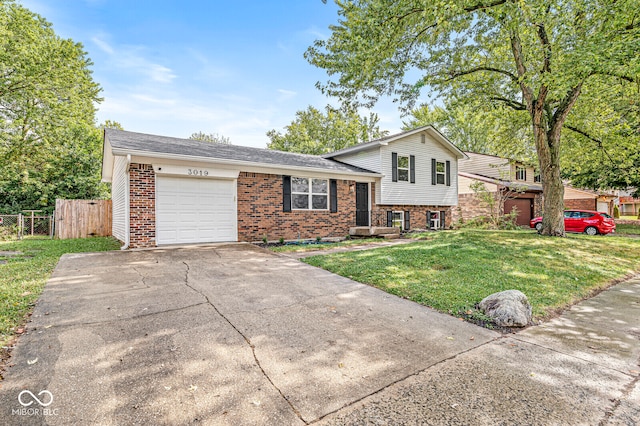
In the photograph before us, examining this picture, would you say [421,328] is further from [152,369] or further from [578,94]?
[578,94]

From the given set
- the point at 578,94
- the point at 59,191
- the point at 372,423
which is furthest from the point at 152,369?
the point at 59,191

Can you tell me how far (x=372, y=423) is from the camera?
2006mm

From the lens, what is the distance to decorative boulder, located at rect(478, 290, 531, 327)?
3.92 m

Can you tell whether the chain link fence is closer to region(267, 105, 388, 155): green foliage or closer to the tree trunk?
region(267, 105, 388, 155): green foliage

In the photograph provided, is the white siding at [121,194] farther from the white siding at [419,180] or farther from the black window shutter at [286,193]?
the white siding at [419,180]

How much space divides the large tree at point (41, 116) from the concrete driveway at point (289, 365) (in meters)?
15.6

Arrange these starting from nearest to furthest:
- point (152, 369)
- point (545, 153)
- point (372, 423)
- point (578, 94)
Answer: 1. point (372, 423)
2. point (152, 369)
3. point (578, 94)
4. point (545, 153)

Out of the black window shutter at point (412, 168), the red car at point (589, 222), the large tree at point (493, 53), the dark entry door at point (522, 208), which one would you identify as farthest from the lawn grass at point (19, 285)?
the dark entry door at point (522, 208)

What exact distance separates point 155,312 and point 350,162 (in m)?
12.9

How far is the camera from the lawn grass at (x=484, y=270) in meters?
4.97

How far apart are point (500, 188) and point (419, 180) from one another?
769cm

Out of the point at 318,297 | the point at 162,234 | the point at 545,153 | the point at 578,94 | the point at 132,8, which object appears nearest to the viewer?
the point at 318,297

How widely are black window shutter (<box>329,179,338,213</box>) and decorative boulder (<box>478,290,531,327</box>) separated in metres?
8.35

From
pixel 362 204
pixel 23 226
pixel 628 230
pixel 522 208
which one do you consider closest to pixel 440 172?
pixel 362 204
